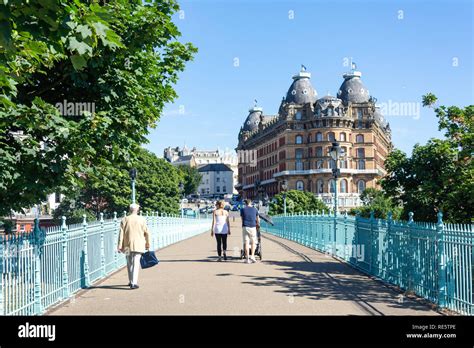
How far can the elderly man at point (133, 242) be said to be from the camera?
12.6 m

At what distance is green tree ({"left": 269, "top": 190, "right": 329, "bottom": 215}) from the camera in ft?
271

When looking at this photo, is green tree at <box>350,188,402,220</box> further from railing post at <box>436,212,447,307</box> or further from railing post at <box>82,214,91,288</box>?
railing post at <box>436,212,447,307</box>

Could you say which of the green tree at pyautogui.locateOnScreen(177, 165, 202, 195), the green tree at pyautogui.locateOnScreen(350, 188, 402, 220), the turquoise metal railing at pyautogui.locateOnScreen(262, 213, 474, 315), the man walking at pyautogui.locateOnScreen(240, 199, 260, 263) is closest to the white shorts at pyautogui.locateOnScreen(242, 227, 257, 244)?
the man walking at pyautogui.locateOnScreen(240, 199, 260, 263)

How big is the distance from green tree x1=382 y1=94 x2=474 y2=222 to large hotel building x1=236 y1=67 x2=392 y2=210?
87.5 meters

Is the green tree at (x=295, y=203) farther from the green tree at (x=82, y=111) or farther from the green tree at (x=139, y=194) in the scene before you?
the green tree at (x=82, y=111)

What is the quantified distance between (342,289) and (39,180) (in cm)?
659

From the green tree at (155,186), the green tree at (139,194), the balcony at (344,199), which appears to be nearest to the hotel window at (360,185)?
the balcony at (344,199)

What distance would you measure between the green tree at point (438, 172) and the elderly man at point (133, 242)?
1172cm

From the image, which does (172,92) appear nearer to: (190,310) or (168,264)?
(168,264)

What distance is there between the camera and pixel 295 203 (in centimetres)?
8731

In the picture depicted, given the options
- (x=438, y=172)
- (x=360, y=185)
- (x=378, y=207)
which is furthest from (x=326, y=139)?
(x=438, y=172)

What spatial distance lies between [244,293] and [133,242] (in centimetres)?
272

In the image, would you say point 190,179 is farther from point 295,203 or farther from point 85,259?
point 85,259

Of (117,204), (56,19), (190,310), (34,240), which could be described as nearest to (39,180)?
(34,240)
